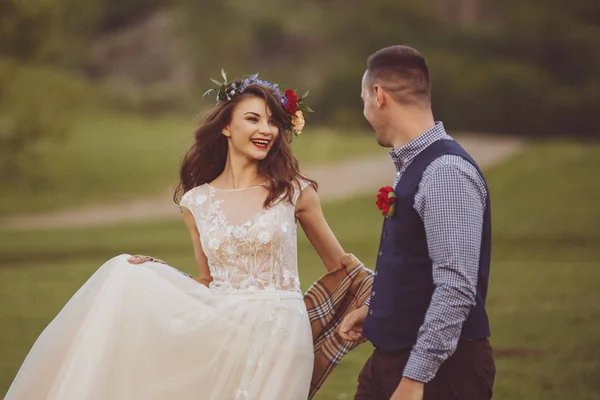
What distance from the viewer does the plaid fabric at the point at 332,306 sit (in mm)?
4734

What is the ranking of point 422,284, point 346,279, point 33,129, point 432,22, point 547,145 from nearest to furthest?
point 422,284 → point 346,279 → point 33,129 → point 547,145 → point 432,22

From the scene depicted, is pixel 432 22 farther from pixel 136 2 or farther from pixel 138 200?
pixel 138 200

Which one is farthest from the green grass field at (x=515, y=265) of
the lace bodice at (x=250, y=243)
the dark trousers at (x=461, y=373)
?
the dark trousers at (x=461, y=373)

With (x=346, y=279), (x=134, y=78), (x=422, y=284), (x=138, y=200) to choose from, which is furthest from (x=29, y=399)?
(x=134, y=78)

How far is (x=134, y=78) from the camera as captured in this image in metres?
40.5

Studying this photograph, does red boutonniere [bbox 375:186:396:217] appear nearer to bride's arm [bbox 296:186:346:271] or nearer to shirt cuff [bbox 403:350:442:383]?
shirt cuff [bbox 403:350:442:383]

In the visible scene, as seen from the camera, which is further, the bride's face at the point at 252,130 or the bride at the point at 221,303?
the bride's face at the point at 252,130

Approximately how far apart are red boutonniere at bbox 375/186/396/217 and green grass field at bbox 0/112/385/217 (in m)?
26.5

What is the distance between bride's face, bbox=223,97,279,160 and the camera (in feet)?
16.3

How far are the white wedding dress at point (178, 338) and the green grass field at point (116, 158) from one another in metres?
25.3

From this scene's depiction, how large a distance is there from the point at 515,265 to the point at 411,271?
14.0m

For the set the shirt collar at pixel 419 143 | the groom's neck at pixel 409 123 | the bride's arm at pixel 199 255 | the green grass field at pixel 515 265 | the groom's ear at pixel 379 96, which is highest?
the groom's ear at pixel 379 96

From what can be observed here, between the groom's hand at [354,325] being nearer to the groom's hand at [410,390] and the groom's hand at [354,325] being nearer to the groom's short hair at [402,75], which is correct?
the groom's hand at [410,390]

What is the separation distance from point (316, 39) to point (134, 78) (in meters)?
7.49
